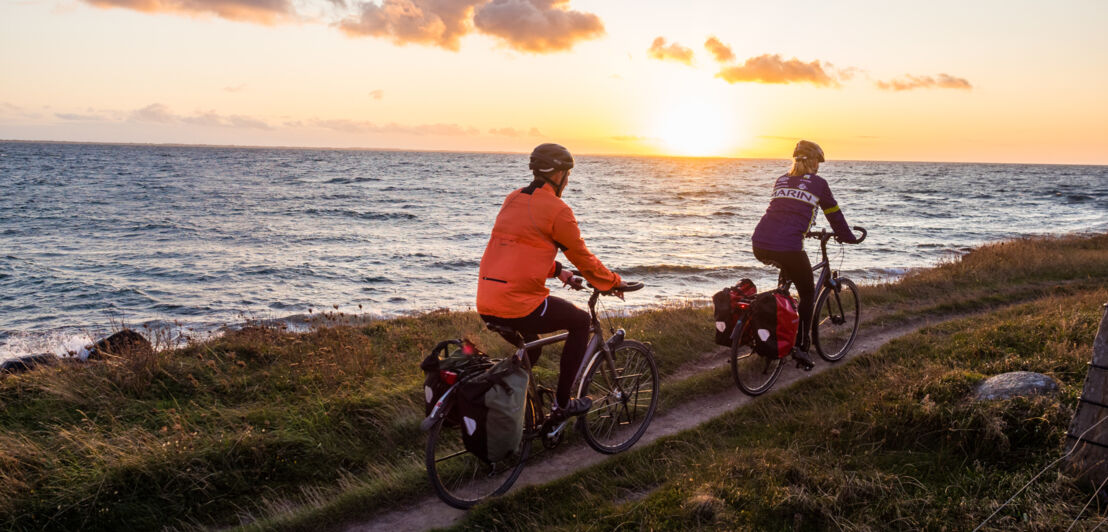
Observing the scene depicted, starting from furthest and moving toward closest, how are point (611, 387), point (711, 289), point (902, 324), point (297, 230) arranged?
point (297, 230) < point (711, 289) < point (902, 324) < point (611, 387)

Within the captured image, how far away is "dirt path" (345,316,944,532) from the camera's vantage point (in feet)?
16.2

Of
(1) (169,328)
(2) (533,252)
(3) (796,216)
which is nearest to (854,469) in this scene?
(3) (796,216)

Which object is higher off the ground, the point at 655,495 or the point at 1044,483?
the point at 1044,483

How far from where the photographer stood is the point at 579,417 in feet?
18.7

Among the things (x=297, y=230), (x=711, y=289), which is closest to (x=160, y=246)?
(x=297, y=230)

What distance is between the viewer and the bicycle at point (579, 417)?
4902 millimetres

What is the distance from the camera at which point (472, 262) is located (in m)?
25.7

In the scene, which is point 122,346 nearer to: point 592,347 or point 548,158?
point 592,347

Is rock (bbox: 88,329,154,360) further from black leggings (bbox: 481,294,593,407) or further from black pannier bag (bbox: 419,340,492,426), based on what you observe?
Result: black leggings (bbox: 481,294,593,407)

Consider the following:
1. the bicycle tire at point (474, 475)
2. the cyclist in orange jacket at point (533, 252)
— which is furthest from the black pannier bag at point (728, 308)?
the bicycle tire at point (474, 475)

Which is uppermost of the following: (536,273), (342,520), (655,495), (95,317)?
(536,273)

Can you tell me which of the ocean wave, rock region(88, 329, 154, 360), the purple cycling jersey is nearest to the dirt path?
the purple cycling jersey

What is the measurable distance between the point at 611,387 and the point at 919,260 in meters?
26.2

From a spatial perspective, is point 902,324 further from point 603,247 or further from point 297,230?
point 297,230
